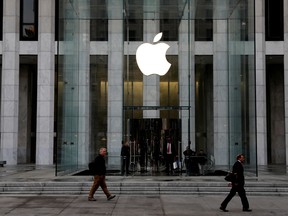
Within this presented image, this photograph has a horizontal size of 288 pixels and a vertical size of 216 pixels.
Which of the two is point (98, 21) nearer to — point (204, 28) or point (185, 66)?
point (185, 66)

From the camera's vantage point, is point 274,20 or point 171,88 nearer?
point 171,88

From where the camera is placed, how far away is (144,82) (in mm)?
27953

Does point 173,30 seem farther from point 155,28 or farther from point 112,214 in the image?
point 112,214

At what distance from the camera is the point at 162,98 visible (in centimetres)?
2972

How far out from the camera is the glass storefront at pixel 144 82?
27297 mm

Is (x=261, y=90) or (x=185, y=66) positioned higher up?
(x=185, y=66)

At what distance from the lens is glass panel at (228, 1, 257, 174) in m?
26.2

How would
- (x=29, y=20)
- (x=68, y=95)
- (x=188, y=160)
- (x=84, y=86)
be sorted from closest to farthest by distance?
(x=188, y=160), (x=68, y=95), (x=84, y=86), (x=29, y=20)

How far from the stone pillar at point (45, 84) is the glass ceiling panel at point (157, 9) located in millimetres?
9878

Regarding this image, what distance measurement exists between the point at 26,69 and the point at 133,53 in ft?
61.9

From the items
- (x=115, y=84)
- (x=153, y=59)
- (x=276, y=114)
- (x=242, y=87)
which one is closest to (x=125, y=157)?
(x=115, y=84)

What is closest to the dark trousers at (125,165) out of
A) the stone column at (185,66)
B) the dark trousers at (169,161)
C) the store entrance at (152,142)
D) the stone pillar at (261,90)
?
the store entrance at (152,142)

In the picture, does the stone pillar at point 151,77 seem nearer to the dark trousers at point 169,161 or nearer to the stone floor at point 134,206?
the dark trousers at point 169,161

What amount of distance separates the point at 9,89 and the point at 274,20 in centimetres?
→ 2142
